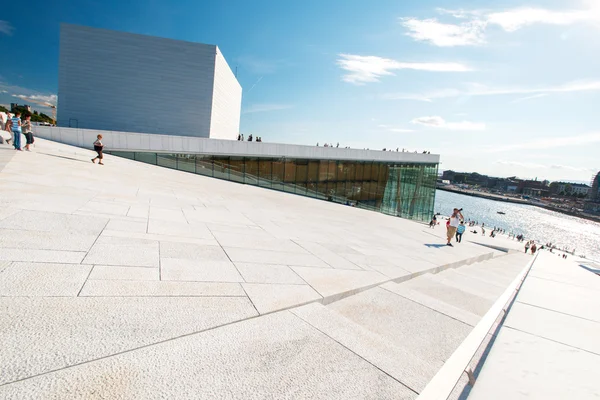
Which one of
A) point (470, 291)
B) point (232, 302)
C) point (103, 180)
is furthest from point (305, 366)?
point (103, 180)

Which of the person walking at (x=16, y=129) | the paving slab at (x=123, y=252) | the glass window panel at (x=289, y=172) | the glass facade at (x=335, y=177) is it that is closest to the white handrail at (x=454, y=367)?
the paving slab at (x=123, y=252)

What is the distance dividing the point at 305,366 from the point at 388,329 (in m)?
1.22

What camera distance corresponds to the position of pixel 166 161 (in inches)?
866

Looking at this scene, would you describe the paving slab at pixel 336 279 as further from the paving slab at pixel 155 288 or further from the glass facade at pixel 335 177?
the glass facade at pixel 335 177

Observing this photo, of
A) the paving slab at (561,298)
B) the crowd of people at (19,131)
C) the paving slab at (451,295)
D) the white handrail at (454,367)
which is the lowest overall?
the paving slab at (451,295)

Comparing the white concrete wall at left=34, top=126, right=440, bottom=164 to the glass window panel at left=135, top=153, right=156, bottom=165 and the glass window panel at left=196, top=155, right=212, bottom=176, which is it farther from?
the glass window panel at left=196, top=155, right=212, bottom=176

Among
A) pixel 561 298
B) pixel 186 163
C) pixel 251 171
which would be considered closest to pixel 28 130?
pixel 186 163

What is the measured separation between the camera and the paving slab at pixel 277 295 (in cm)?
324

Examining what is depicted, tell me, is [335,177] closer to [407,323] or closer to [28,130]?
[28,130]

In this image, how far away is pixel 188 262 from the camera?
4234mm

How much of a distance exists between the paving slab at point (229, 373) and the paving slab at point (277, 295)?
0.57m

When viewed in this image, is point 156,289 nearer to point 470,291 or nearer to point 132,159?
point 470,291

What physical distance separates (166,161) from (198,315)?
2136cm

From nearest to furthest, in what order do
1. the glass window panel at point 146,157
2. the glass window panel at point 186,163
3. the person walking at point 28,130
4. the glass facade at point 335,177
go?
1. the person walking at point 28,130
2. the glass window panel at point 146,157
3. the glass window panel at point 186,163
4. the glass facade at point 335,177
